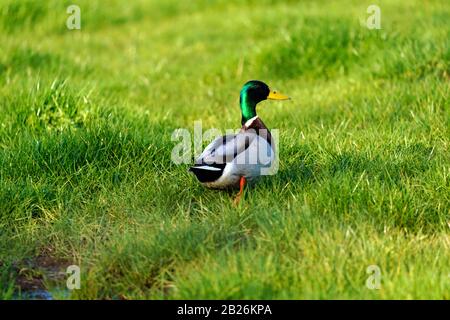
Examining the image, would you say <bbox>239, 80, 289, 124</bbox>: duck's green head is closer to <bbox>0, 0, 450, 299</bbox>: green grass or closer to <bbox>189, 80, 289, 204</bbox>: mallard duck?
<bbox>189, 80, 289, 204</bbox>: mallard duck

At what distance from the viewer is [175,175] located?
5414 mm

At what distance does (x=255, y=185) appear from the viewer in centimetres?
512

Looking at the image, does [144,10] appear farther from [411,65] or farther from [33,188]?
[33,188]

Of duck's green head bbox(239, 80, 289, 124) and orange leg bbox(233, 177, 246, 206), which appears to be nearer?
orange leg bbox(233, 177, 246, 206)

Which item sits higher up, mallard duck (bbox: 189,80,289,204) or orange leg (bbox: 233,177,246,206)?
mallard duck (bbox: 189,80,289,204)

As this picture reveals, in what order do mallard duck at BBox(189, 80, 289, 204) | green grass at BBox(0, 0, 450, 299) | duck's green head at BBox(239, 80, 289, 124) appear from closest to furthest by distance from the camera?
green grass at BBox(0, 0, 450, 299)
mallard duck at BBox(189, 80, 289, 204)
duck's green head at BBox(239, 80, 289, 124)

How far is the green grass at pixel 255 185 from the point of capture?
4238mm

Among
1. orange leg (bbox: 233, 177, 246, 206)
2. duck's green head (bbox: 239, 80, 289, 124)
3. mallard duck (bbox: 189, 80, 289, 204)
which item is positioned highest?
duck's green head (bbox: 239, 80, 289, 124)

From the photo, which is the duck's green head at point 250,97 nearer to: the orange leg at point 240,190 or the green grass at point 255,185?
the green grass at point 255,185

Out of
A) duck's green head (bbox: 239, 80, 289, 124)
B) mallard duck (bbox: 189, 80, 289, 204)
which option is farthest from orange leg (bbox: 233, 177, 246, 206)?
duck's green head (bbox: 239, 80, 289, 124)

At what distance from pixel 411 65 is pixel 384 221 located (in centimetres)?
323

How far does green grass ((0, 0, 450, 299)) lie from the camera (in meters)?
4.24
